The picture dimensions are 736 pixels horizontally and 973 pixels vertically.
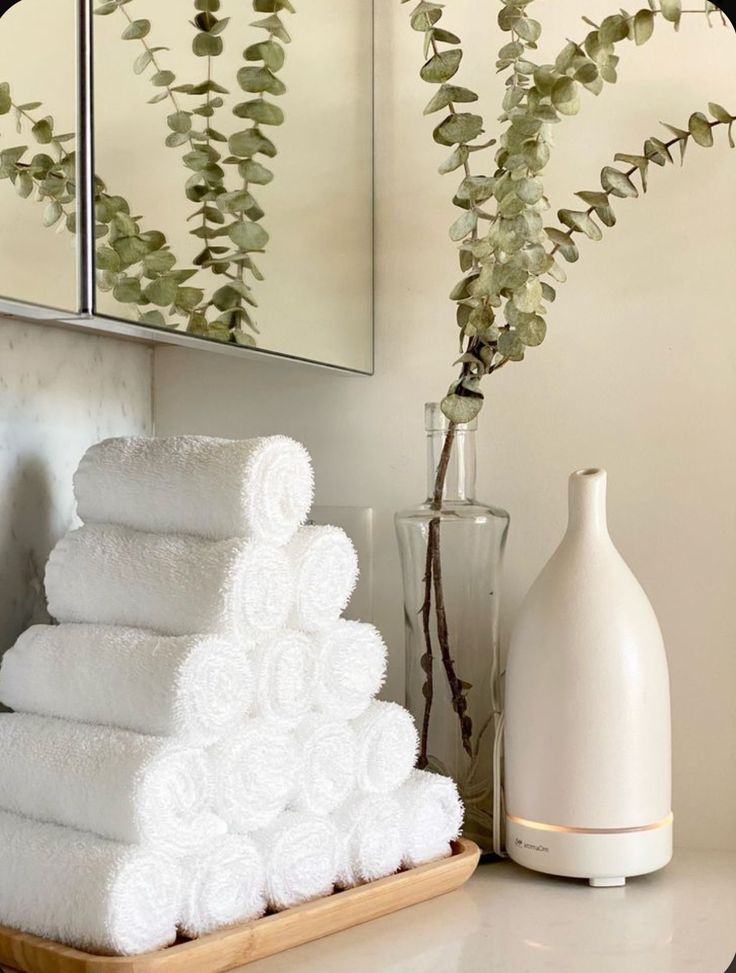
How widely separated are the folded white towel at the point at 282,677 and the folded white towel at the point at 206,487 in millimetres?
68

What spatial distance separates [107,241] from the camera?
2.37ft

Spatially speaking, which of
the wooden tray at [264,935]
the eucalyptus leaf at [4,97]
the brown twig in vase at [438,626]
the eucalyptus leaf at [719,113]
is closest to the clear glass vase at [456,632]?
the brown twig in vase at [438,626]

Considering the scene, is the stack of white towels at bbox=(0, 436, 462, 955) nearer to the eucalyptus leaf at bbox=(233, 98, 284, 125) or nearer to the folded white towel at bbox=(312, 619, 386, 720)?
the folded white towel at bbox=(312, 619, 386, 720)

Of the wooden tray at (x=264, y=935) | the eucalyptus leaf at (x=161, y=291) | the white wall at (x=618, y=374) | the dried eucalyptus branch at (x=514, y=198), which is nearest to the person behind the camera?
the wooden tray at (x=264, y=935)

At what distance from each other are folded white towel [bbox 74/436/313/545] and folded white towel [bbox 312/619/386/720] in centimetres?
8

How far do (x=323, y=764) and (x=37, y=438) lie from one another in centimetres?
36

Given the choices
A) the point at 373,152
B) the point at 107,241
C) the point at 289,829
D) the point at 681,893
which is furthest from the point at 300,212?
the point at 681,893

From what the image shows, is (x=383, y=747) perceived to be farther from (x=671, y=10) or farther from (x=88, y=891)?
(x=671, y=10)

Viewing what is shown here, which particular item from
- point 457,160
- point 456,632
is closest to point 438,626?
point 456,632

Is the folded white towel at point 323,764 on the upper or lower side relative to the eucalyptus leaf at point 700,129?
lower

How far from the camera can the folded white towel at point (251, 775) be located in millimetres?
731

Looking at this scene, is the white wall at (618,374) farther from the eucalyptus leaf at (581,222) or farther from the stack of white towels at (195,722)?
the stack of white towels at (195,722)

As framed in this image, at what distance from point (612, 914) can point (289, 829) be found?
235mm

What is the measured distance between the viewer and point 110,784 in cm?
70
